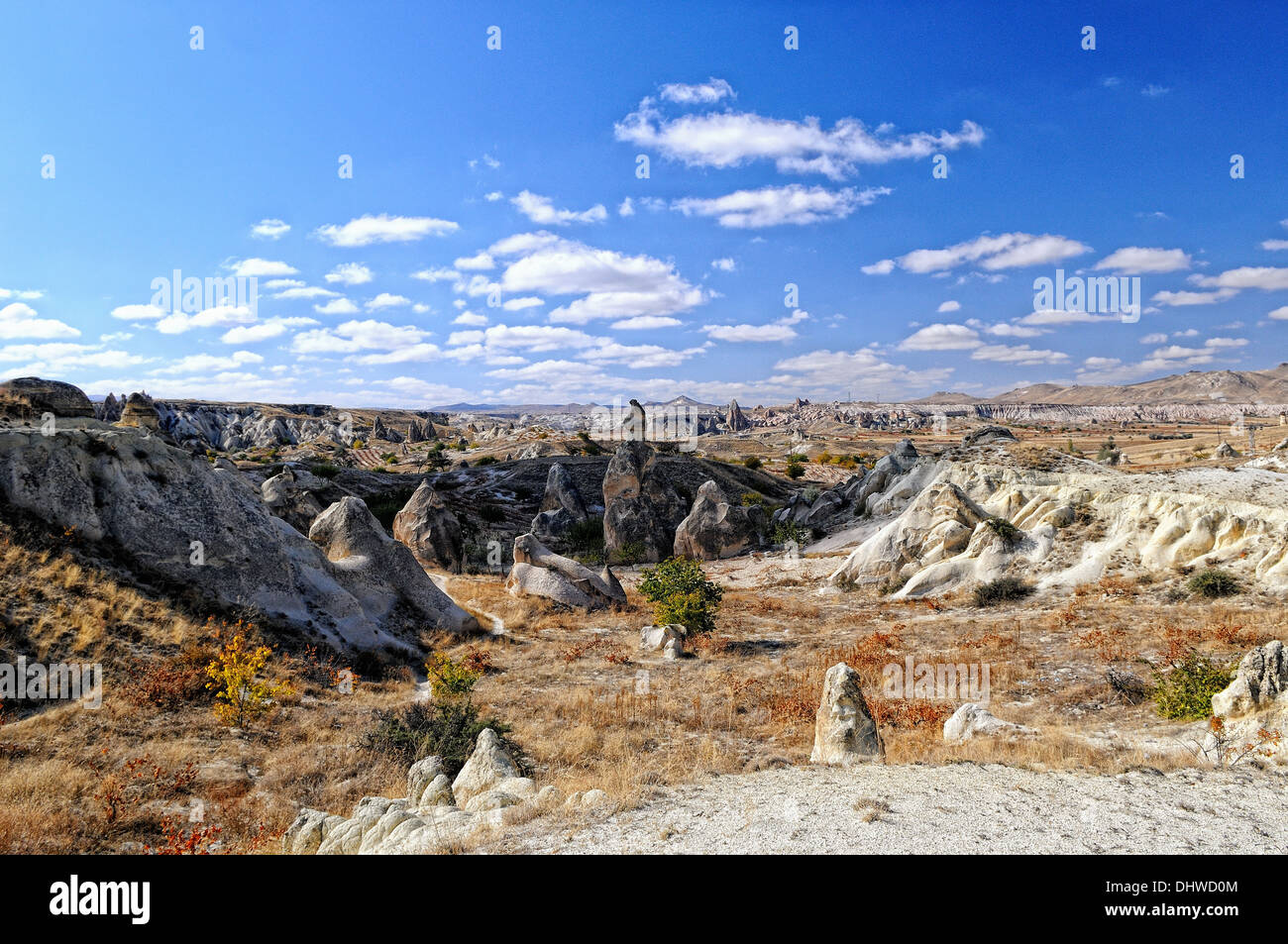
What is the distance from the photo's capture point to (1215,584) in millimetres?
15297

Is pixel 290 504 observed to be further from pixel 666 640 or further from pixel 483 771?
pixel 483 771

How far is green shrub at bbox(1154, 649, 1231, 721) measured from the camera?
9234 mm

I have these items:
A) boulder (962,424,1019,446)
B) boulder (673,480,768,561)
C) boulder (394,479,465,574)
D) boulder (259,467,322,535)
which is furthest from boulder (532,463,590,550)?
boulder (962,424,1019,446)

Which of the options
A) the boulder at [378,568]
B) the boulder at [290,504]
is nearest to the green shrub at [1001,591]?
the boulder at [378,568]

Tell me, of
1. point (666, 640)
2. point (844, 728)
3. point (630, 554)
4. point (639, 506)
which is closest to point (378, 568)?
point (666, 640)

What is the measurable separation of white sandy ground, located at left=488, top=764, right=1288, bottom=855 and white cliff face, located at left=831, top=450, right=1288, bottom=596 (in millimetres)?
12039

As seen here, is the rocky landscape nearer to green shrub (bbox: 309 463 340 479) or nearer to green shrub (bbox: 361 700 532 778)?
green shrub (bbox: 361 700 532 778)

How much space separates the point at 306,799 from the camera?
7582 mm

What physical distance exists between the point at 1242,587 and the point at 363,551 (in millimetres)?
20713

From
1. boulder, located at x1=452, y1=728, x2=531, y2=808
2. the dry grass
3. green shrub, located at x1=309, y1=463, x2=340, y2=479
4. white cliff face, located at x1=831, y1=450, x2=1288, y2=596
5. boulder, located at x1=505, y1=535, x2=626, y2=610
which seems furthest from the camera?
green shrub, located at x1=309, y1=463, x2=340, y2=479

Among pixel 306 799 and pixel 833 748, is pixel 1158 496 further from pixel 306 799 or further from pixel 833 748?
pixel 306 799

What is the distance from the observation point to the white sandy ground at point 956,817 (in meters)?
5.41

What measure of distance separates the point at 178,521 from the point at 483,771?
9525 mm
